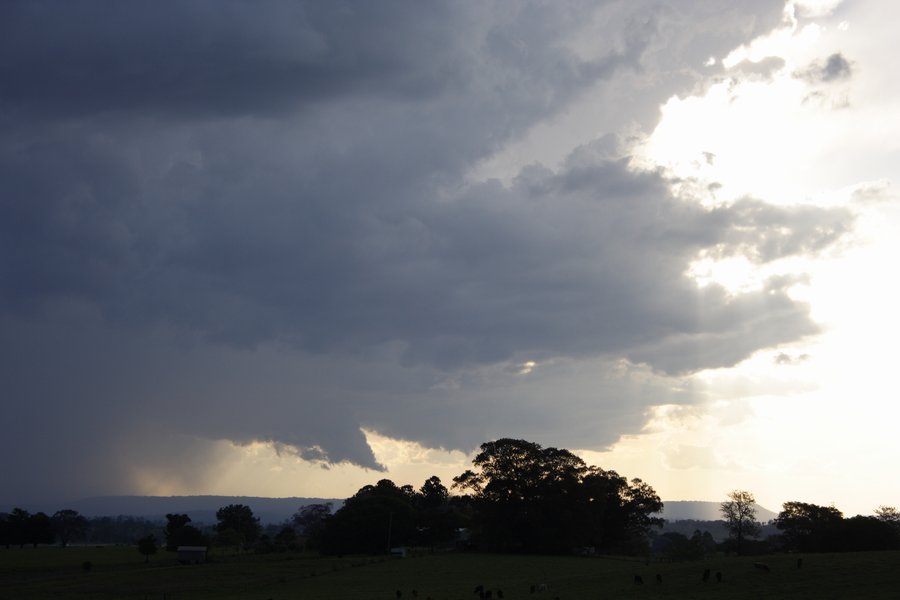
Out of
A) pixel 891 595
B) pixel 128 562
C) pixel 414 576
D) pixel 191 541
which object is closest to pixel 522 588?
pixel 414 576

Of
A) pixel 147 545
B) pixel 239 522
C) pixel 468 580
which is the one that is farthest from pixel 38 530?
pixel 468 580

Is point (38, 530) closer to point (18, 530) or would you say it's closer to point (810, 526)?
point (18, 530)

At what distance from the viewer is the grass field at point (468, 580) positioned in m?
50.6

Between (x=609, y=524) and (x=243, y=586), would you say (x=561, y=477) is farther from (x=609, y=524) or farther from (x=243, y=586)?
(x=243, y=586)

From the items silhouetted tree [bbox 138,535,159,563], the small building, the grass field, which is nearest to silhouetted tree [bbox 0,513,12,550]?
silhouetted tree [bbox 138,535,159,563]

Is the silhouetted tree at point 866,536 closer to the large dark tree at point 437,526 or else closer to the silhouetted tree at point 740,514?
the silhouetted tree at point 740,514

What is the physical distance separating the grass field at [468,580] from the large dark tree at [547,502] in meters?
12.1

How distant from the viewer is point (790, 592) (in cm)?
4778

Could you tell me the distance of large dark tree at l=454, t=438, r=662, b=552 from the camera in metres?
116

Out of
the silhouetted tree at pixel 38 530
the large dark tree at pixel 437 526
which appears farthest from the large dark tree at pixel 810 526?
the silhouetted tree at pixel 38 530

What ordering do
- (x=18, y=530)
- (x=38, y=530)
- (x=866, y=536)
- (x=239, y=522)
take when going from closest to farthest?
(x=866, y=536)
(x=18, y=530)
(x=38, y=530)
(x=239, y=522)

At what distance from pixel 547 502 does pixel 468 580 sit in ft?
168

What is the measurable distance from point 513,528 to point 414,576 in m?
44.4

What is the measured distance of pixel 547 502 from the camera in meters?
119
